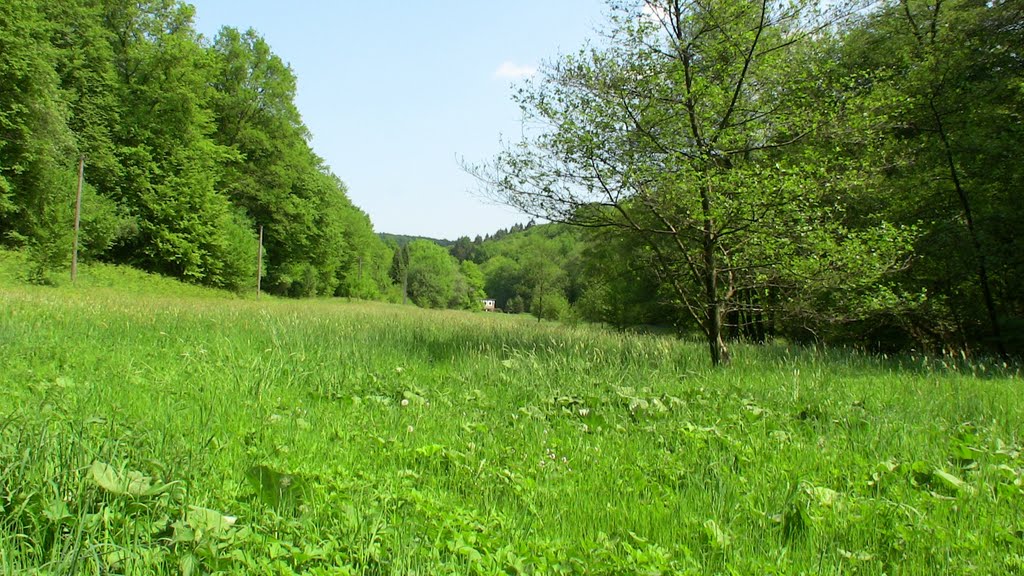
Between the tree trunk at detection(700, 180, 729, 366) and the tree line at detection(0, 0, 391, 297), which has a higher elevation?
the tree line at detection(0, 0, 391, 297)

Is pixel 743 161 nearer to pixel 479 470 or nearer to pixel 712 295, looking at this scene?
pixel 712 295

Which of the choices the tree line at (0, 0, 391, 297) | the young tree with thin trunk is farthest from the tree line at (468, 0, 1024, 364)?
the tree line at (0, 0, 391, 297)

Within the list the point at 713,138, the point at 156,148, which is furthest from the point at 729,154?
the point at 156,148

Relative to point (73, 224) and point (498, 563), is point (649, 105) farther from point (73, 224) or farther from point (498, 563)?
point (73, 224)

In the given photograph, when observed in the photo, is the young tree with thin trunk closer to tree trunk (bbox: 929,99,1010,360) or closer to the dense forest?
the dense forest

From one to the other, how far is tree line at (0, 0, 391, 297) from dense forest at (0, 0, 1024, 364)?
12 cm

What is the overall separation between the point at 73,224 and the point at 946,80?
30.8 m

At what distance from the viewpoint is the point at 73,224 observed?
20.8 metres

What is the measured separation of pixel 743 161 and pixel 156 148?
29936mm

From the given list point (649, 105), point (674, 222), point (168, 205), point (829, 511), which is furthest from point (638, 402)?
point (168, 205)

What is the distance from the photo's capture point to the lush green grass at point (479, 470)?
171 cm

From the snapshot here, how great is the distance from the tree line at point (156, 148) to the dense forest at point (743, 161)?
125 mm

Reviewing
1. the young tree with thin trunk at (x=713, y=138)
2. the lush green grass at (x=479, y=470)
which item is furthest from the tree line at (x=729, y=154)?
the lush green grass at (x=479, y=470)

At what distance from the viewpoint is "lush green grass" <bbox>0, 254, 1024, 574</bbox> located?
1.71 m
